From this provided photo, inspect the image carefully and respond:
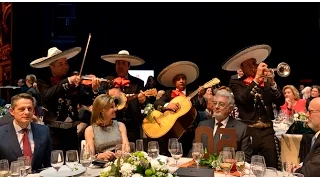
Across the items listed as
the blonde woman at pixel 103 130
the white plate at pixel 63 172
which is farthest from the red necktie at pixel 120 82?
the white plate at pixel 63 172

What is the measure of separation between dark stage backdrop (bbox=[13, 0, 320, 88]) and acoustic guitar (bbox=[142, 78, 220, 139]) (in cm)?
645

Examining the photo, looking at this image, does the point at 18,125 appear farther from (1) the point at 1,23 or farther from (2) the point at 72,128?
(1) the point at 1,23

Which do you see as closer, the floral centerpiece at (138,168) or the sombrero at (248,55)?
the floral centerpiece at (138,168)

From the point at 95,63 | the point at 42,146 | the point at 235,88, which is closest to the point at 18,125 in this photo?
the point at 42,146

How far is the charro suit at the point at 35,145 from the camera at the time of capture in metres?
2.55

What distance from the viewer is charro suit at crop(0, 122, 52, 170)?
2550 millimetres

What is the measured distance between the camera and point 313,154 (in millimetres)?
2373

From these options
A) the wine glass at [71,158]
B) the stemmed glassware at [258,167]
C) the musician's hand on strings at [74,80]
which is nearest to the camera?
the stemmed glassware at [258,167]

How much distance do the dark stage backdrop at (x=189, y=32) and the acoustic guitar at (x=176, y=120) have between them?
645 centimetres

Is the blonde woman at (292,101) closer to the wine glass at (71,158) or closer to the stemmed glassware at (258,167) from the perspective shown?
the stemmed glassware at (258,167)

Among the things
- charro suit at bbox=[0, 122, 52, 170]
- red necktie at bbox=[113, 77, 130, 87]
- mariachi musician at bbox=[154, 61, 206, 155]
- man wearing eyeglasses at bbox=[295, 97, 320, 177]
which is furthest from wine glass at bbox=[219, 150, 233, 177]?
red necktie at bbox=[113, 77, 130, 87]

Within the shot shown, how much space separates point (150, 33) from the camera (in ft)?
34.2

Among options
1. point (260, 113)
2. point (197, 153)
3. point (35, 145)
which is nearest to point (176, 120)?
point (260, 113)

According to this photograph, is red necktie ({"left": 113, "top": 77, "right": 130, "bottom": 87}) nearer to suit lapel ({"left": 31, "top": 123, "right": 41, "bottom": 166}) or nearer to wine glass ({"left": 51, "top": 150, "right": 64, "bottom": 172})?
suit lapel ({"left": 31, "top": 123, "right": 41, "bottom": 166})
